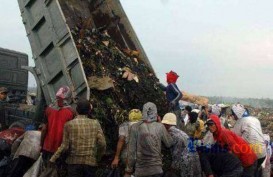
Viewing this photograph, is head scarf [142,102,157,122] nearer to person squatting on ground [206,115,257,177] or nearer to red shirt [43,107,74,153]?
person squatting on ground [206,115,257,177]

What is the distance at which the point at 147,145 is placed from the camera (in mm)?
4691

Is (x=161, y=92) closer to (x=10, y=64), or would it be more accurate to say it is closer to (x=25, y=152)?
(x=25, y=152)

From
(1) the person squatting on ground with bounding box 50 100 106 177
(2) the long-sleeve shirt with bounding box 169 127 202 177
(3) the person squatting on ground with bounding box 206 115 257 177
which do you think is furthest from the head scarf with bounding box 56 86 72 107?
(3) the person squatting on ground with bounding box 206 115 257 177

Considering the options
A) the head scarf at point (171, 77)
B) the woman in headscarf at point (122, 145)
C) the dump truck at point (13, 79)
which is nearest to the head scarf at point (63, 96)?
the woman in headscarf at point (122, 145)

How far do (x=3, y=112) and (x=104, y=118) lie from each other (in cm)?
267

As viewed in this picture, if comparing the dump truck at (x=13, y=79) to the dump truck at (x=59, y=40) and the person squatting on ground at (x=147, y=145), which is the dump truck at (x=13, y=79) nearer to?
the dump truck at (x=59, y=40)

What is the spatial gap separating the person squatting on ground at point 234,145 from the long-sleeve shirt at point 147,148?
2.53ft

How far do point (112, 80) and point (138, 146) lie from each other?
6.03 ft

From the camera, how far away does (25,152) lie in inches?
223

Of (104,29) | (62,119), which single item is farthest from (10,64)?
(62,119)

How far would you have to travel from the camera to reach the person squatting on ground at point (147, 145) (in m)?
4.69

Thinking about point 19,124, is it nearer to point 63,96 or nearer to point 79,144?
point 63,96

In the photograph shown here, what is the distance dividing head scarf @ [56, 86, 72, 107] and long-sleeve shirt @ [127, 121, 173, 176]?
3.86 ft

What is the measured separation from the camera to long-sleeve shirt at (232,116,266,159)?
596 centimetres
